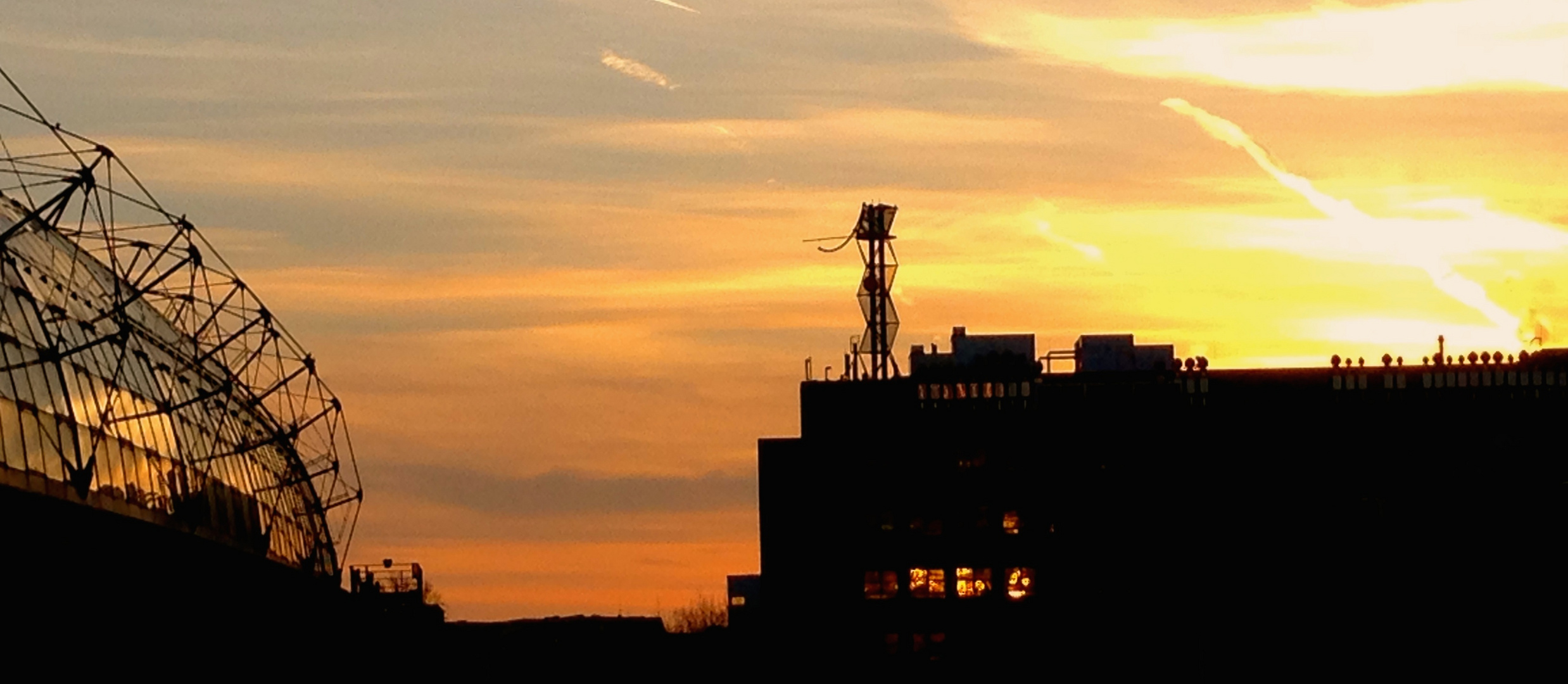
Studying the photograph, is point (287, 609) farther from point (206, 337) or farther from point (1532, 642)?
point (1532, 642)

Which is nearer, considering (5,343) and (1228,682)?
(5,343)

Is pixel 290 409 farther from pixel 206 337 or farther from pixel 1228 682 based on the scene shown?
pixel 1228 682

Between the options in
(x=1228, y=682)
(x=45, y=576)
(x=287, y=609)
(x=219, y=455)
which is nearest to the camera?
(x=45, y=576)

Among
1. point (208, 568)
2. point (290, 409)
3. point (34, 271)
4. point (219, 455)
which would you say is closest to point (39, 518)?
point (34, 271)

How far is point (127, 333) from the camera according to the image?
79.3 meters

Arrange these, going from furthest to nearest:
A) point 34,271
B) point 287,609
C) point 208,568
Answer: point 287,609, point 208,568, point 34,271

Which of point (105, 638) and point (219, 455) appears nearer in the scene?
point (105, 638)

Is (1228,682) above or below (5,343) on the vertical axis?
below

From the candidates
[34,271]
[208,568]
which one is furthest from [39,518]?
[208,568]

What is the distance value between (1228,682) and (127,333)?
424 feet

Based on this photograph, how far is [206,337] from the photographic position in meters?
121

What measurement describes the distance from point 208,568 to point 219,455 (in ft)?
23.8

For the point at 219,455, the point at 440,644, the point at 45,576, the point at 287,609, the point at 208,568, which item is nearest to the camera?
the point at 45,576

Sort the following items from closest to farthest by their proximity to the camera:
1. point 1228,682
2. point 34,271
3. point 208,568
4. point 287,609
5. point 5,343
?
point 5,343 → point 34,271 → point 208,568 → point 287,609 → point 1228,682
